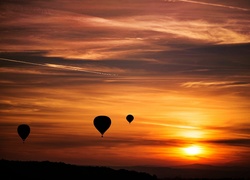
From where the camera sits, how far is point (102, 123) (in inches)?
4274

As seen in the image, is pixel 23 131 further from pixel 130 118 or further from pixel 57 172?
pixel 57 172

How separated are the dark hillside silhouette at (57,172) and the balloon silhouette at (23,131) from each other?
115 ft

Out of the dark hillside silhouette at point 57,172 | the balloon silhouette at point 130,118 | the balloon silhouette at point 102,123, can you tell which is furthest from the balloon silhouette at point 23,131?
the dark hillside silhouette at point 57,172

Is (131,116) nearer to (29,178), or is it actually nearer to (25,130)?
(25,130)

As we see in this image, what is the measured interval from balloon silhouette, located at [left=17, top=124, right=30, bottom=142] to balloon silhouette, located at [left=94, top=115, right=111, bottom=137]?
1242 centimetres

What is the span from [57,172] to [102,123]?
36524 millimetres

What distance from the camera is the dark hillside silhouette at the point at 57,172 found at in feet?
230

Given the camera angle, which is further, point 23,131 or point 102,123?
point 23,131

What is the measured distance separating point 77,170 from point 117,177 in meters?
4.91

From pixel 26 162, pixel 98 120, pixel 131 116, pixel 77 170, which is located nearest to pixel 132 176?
pixel 77 170

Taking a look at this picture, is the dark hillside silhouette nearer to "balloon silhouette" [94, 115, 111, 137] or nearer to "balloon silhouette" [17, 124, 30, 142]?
"balloon silhouette" [94, 115, 111, 137]

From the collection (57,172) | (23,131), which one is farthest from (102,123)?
(57,172)

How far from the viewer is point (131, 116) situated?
12825 centimetres

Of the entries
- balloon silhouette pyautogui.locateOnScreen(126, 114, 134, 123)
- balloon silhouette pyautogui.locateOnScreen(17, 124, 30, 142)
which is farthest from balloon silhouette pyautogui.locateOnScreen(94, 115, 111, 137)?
balloon silhouette pyautogui.locateOnScreen(126, 114, 134, 123)
